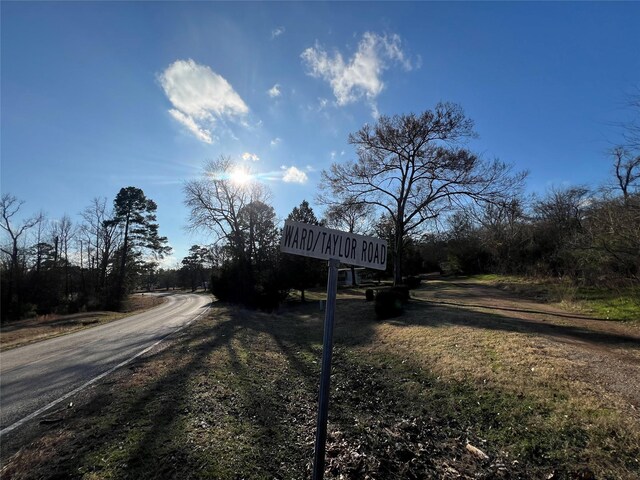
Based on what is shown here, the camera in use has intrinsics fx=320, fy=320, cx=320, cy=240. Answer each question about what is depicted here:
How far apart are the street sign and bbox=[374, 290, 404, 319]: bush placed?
12203 millimetres

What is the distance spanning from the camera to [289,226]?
244 centimetres

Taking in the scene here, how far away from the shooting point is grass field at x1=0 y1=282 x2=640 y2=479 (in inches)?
129

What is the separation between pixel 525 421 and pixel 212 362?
241 inches

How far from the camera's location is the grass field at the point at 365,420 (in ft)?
10.8

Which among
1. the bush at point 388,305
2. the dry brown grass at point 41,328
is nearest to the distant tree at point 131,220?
the dry brown grass at point 41,328

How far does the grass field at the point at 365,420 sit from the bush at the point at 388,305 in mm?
6297

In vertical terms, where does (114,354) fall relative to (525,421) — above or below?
below

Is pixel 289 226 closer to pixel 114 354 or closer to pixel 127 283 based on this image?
pixel 114 354

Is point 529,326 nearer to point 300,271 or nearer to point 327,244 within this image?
point 327,244

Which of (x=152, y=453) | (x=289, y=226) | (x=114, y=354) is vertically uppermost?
(x=289, y=226)

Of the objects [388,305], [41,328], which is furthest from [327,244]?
[41,328]

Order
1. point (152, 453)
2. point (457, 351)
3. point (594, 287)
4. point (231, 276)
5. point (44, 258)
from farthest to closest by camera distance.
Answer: point (44, 258)
point (231, 276)
point (594, 287)
point (457, 351)
point (152, 453)

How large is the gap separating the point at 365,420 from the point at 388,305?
10.1 meters

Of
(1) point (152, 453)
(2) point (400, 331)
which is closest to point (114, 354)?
(1) point (152, 453)
